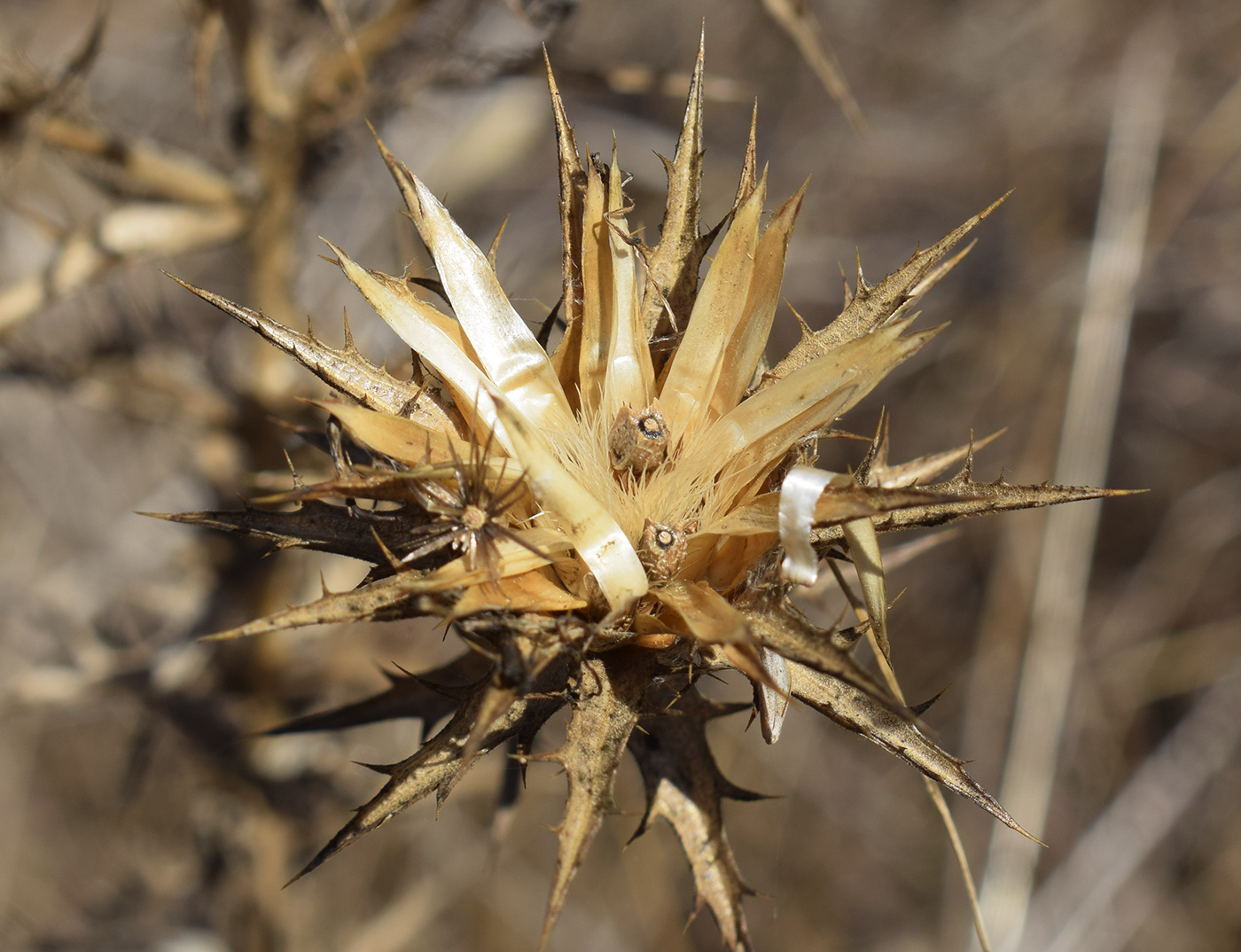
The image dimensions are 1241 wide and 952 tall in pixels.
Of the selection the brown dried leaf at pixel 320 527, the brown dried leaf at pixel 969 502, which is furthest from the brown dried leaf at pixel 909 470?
the brown dried leaf at pixel 320 527

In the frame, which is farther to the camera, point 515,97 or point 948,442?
point 948,442

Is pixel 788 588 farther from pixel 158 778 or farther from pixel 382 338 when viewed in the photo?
pixel 158 778

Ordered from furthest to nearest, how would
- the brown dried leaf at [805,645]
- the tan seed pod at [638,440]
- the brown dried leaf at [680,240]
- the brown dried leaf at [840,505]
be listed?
1. the tan seed pod at [638,440]
2. the brown dried leaf at [680,240]
3. the brown dried leaf at [840,505]
4. the brown dried leaf at [805,645]

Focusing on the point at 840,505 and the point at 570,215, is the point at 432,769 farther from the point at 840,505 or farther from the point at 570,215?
the point at 570,215

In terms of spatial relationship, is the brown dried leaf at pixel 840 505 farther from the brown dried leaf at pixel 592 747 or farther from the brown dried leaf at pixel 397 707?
the brown dried leaf at pixel 397 707

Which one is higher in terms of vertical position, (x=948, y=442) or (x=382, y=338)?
(x=382, y=338)

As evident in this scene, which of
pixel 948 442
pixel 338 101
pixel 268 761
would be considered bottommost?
pixel 948 442

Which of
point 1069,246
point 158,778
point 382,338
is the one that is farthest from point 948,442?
point 158,778

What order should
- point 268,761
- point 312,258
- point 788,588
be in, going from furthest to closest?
1. point 312,258
2. point 268,761
3. point 788,588
